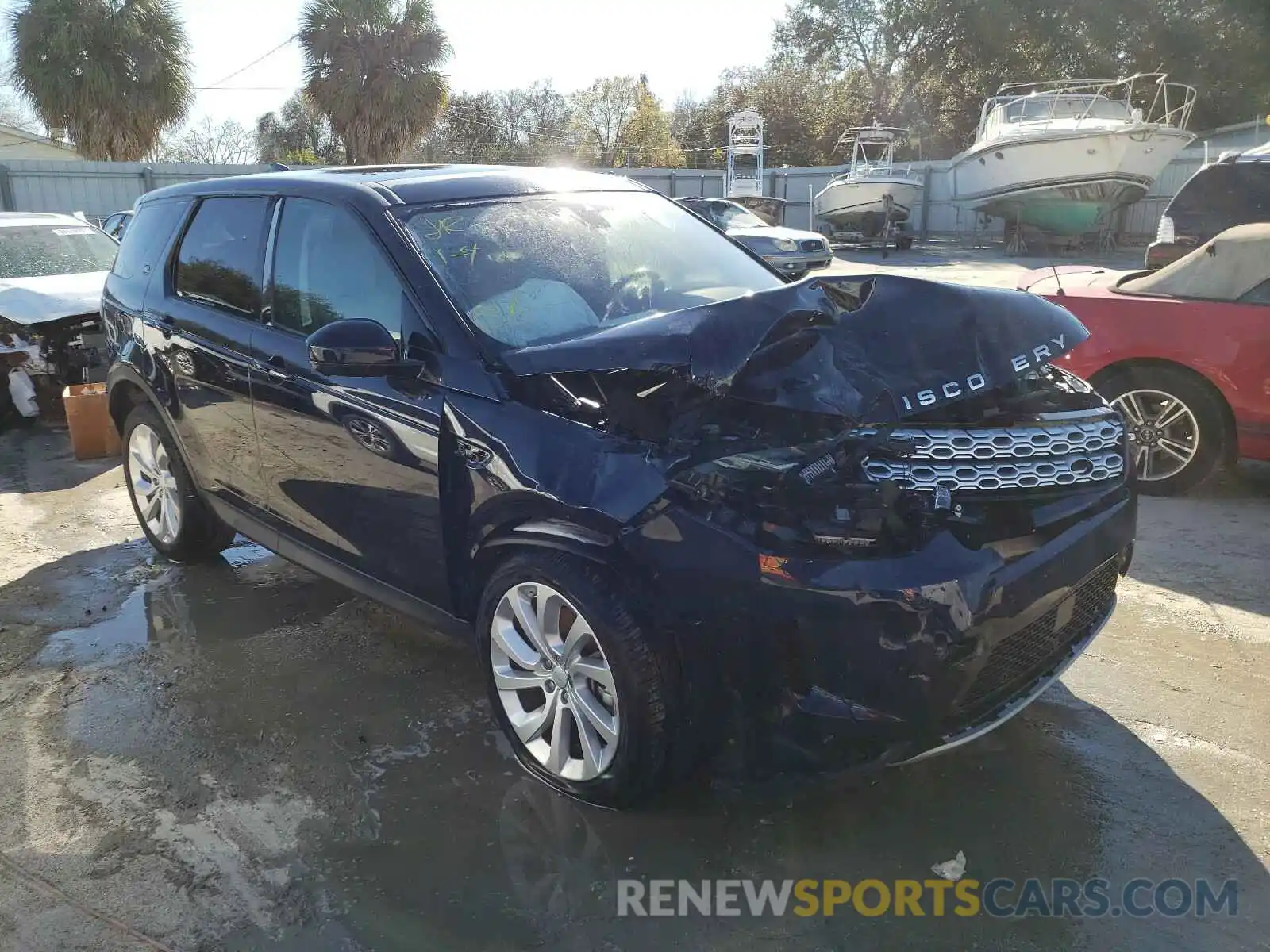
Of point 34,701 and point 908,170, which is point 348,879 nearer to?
point 34,701

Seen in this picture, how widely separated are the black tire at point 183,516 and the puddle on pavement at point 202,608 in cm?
11

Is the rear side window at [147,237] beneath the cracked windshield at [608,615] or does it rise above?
above

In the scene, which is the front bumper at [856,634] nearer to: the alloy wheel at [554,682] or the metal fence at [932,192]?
the alloy wheel at [554,682]

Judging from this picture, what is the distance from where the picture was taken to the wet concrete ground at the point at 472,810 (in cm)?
252

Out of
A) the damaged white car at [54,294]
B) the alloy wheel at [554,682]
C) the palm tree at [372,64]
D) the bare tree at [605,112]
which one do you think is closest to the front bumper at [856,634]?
the alloy wheel at [554,682]

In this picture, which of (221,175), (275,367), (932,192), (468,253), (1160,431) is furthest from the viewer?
(932,192)

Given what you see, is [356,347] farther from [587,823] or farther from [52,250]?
[52,250]

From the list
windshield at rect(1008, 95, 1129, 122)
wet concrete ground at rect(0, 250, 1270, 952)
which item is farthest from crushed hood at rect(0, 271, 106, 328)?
windshield at rect(1008, 95, 1129, 122)

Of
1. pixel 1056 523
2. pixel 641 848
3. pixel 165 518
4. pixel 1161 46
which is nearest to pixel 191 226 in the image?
pixel 165 518

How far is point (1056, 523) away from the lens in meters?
2.73

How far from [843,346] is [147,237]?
3.69 meters

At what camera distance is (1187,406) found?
5.48m

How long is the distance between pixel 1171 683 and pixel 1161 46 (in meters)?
34.0

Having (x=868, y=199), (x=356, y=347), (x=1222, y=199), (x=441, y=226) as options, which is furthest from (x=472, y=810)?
(x=868, y=199)
